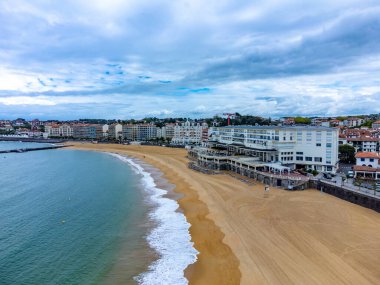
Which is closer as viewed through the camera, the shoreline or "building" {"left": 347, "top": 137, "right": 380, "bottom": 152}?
the shoreline

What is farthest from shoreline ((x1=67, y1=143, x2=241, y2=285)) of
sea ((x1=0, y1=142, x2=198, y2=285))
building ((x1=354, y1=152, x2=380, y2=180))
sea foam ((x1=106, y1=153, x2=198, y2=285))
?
building ((x1=354, y1=152, x2=380, y2=180))

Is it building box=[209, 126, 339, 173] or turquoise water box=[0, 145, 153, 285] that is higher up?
building box=[209, 126, 339, 173]

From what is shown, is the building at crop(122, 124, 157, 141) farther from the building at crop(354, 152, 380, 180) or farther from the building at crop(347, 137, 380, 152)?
the building at crop(354, 152, 380, 180)


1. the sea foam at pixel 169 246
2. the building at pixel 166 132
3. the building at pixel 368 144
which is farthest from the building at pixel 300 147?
the building at pixel 166 132

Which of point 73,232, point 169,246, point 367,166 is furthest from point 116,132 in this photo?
point 169,246

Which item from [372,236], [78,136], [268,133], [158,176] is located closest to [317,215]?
[372,236]

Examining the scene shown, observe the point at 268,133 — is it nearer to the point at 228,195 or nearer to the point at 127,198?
the point at 228,195
